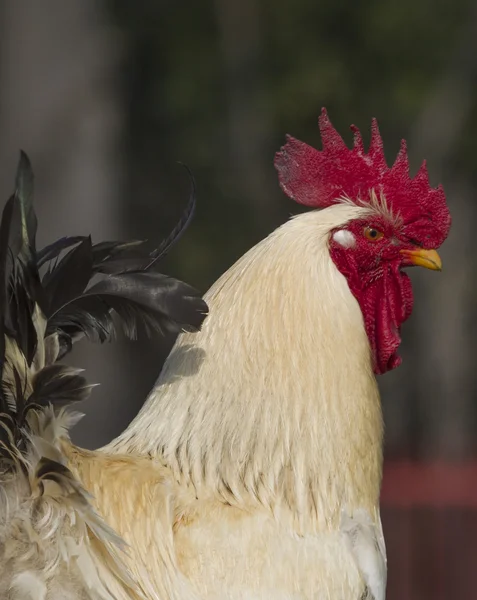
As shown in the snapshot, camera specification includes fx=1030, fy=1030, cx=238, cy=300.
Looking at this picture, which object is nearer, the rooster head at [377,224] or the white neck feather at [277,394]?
the white neck feather at [277,394]

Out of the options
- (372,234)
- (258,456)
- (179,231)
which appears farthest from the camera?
(372,234)

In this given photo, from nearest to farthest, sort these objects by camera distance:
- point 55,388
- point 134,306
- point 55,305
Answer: point 55,388 < point 55,305 < point 134,306

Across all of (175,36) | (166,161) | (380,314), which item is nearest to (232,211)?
(166,161)

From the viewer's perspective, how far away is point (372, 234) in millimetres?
3326

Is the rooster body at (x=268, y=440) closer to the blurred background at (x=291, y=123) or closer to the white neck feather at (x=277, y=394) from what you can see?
the white neck feather at (x=277, y=394)

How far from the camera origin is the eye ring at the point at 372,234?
3.31m

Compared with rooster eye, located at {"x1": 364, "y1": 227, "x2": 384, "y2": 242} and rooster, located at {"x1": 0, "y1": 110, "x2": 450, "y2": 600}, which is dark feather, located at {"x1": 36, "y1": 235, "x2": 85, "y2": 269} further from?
rooster eye, located at {"x1": 364, "y1": 227, "x2": 384, "y2": 242}

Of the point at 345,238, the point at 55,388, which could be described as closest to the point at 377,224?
the point at 345,238

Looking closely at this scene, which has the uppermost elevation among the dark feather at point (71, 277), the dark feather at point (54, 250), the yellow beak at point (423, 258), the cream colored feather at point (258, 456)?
the dark feather at point (54, 250)

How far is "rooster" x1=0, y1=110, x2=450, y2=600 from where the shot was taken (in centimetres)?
277

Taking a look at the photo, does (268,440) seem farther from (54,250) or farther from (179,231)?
(54,250)

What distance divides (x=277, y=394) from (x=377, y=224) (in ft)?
2.17

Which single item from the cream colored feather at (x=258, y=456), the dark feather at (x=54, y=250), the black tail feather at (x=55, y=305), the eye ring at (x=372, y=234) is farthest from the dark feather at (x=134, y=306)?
the eye ring at (x=372, y=234)

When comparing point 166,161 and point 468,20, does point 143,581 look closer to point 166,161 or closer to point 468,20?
point 166,161
